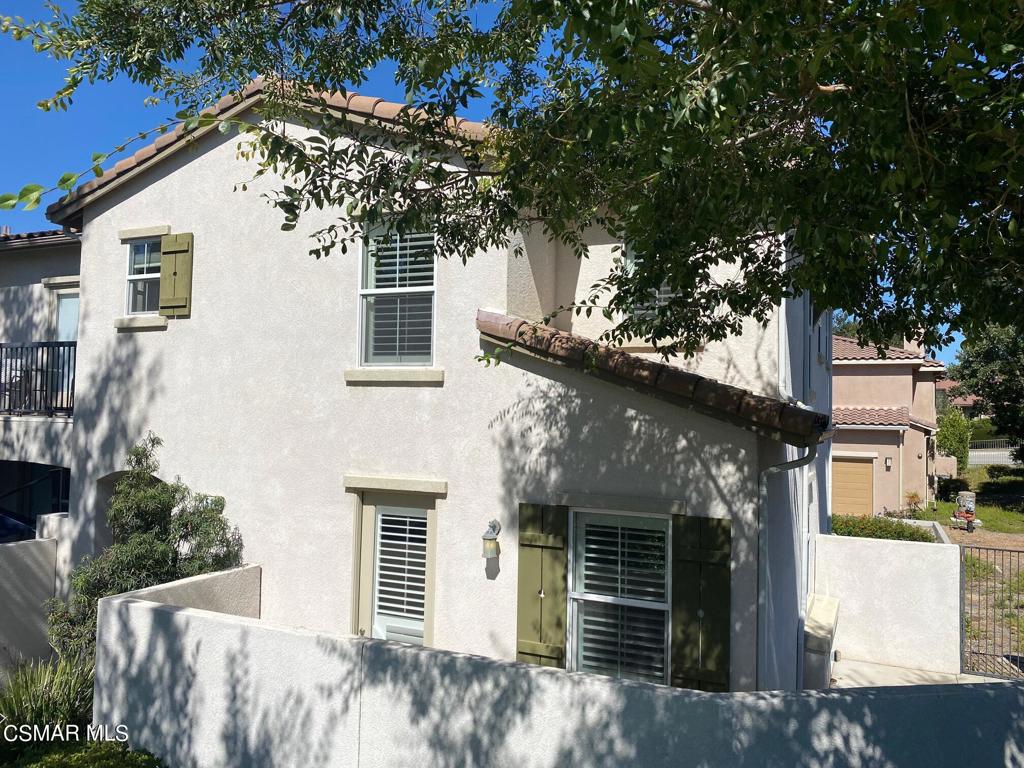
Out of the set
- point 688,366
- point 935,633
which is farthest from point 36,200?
point 935,633

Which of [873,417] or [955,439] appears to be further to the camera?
[955,439]

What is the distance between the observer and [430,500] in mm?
9320

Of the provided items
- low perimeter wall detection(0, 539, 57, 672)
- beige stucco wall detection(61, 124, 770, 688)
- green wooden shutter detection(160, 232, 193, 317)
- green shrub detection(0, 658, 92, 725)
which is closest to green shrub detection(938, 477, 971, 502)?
beige stucco wall detection(61, 124, 770, 688)

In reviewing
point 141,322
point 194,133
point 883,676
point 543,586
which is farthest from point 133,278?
point 883,676

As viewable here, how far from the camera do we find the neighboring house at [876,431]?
2702cm

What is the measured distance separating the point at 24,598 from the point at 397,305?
6876 mm

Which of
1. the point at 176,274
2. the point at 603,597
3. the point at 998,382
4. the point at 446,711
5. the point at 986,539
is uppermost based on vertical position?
the point at 998,382

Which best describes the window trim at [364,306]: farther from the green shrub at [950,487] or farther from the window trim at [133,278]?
the green shrub at [950,487]

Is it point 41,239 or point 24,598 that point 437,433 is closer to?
point 24,598

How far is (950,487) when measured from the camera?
1534 inches

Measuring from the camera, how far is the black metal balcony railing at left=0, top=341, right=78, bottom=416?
13344 mm

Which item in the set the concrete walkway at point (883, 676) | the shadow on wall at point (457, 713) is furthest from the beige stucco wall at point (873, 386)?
the shadow on wall at point (457, 713)

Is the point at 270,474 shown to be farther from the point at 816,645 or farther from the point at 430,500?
the point at 816,645

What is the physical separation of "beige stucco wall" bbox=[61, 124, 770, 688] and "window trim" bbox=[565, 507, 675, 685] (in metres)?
0.27
